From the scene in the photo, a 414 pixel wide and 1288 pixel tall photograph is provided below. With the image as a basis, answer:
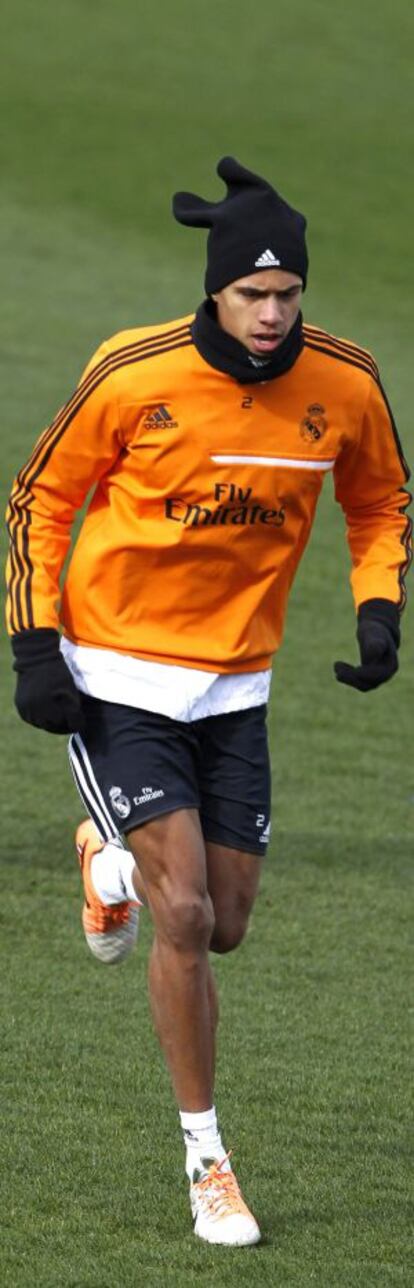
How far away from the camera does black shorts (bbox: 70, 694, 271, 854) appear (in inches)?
194

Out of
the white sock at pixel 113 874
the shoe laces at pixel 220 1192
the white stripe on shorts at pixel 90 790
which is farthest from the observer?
the white sock at pixel 113 874

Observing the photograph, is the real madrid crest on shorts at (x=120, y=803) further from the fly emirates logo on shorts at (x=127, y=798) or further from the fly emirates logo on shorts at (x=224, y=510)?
the fly emirates logo on shorts at (x=224, y=510)

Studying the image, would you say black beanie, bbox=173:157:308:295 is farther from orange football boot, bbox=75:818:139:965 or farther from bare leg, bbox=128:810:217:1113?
orange football boot, bbox=75:818:139:965

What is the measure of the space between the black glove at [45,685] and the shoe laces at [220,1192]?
949 mm

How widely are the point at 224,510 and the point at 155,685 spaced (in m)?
0.40

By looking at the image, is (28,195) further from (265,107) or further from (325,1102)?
(325,1102)

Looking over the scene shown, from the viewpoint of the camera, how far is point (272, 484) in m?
4.92

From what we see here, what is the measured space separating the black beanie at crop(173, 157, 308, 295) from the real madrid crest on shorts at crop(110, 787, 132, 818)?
105cm

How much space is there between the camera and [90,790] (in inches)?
199

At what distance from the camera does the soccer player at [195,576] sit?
4.82m

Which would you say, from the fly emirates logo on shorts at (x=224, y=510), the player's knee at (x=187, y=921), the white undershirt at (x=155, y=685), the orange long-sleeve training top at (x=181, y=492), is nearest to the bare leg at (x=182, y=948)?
the player's knee at (x=187, y=921)

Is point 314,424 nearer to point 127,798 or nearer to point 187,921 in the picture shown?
point 127,798

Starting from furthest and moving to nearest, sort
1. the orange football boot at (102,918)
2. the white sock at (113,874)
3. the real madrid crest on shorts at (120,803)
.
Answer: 1. the orange football boot at (102,918)
2. the white sock at (113,874)
3. the real madrid crest on shorts at (120,803)

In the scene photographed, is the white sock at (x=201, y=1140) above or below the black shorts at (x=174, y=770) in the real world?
below
